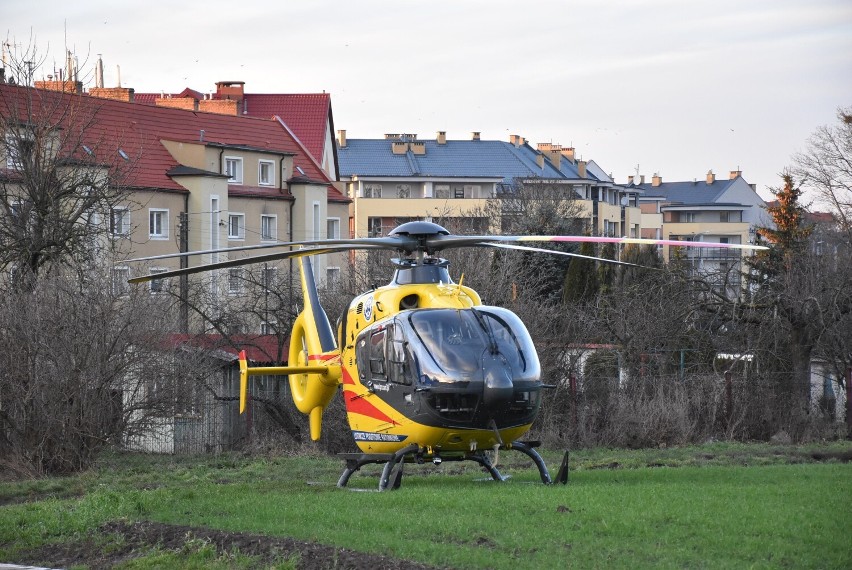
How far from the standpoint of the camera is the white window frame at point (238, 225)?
51.8 m

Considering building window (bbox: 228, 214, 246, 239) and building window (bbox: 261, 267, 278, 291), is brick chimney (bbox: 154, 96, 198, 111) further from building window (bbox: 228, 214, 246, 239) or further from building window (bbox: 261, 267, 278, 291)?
building window (bbox: 261, 267, 278, 291)

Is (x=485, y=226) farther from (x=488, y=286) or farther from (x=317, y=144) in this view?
(x=488, y=286)

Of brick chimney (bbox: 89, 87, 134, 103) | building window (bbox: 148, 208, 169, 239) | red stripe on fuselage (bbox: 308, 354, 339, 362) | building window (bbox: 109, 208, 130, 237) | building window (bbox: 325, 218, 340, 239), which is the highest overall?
brick chimney (bbox: 89, 87, 134, 103)

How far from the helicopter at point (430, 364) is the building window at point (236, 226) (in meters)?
35.1

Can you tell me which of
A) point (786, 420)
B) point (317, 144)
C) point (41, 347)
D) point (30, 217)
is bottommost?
point (786, 420)

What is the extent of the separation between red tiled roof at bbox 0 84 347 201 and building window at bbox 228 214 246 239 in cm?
334

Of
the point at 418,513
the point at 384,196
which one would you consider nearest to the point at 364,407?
the point at 418,513

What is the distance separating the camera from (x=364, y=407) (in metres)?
16.8

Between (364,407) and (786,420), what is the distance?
1462 centimetres

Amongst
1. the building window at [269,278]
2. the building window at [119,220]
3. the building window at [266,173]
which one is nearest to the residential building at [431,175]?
the building window at [266,173]

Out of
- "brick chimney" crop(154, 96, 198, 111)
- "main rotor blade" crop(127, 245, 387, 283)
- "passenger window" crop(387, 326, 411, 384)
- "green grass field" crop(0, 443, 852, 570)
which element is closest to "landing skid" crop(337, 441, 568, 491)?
"green grass field" crop(0, 443, 852, 570)

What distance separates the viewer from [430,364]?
15.2 m

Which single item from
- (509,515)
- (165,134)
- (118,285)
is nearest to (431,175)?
(165,134)

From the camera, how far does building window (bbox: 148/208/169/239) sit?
158ft
